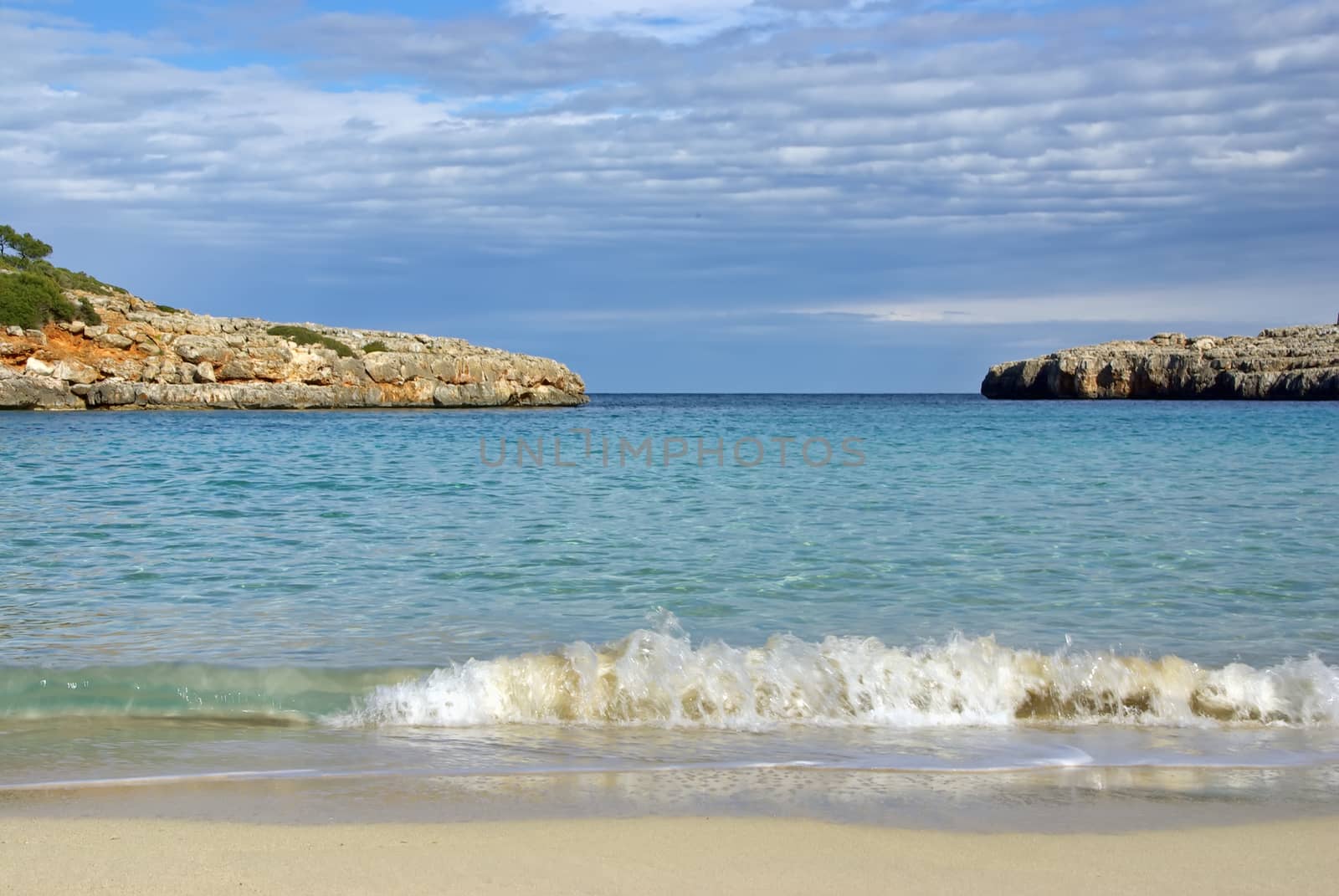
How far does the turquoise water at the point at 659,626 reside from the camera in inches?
230

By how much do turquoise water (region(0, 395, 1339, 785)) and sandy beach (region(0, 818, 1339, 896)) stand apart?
1.02 metres

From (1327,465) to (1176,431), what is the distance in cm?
1418

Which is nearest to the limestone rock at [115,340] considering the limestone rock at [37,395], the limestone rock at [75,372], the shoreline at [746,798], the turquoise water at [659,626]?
the limestone rock at [75,372]

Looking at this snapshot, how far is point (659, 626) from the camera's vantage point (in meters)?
8.08

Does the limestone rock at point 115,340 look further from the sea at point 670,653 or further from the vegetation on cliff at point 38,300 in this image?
the sea at point 670,653

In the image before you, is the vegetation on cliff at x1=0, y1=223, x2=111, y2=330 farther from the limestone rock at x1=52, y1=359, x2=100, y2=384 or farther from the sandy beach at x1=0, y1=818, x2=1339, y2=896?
the sandy beach at x1=0, y1=818, x2=1339, y2=896

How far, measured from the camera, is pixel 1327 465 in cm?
2102

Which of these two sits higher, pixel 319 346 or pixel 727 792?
pixel 319 346

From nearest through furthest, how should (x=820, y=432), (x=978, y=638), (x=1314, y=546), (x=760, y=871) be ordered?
1. (x=760, y=871)
2. (x=978, y=638)
3. (x=1314, y=546)
4. (x=820, y=432)

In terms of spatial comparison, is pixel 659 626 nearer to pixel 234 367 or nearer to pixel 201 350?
pixel 201 350

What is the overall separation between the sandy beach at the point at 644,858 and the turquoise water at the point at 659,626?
102cm

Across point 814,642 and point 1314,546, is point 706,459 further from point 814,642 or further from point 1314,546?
point 814,642

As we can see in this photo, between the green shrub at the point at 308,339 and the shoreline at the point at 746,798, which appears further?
the green shrub at the point at 308,339

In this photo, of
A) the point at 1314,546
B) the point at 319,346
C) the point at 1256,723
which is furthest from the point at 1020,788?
the point at 319,346
